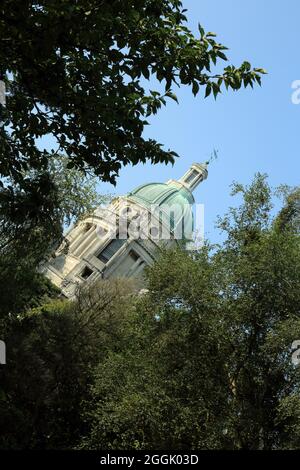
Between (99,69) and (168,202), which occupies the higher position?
(168,202)

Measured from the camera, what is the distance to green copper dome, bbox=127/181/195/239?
63.6m

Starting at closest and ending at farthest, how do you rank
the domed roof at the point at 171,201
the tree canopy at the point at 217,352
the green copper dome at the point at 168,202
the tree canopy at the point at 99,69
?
1. the tree canopy at the point at 99,69
2. the tree canopy at the point at 217,352
3. the domed roof at the point at 171,201
4. the green copper dome at the point at 168,202

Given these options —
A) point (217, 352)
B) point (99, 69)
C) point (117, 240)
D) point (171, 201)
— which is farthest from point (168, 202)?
point (99, 69)

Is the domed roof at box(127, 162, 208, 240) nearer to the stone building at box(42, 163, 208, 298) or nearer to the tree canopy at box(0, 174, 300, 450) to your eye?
the stone building at box(42, 163, 208, 298)

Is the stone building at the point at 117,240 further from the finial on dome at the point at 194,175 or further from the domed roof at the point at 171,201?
the finial on dome at the point at 194,175

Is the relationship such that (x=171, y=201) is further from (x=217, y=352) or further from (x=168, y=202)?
(x=217, y=352)

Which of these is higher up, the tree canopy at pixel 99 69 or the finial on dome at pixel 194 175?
the finial on dome at pixel 194 175

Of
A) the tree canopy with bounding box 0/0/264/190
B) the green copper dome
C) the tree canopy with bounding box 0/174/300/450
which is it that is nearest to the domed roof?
the green copper dome

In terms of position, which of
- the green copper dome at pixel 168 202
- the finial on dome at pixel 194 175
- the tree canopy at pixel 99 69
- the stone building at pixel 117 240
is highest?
the finial on dome at pixel 194 175

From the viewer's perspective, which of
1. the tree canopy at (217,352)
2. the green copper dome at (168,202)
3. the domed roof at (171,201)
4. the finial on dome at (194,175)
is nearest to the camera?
the tree canopy at (217,352)

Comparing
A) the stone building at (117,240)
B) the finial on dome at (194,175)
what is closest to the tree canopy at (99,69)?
the stone building at (117,240)

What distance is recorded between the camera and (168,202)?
219 feet

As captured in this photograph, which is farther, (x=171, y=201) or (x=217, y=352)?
(x=171, y=201)

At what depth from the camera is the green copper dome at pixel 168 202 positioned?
6359 cm
